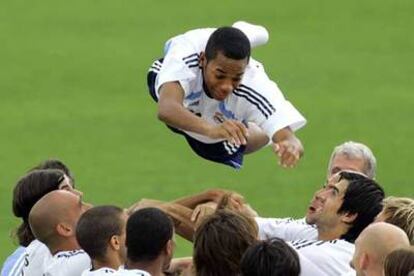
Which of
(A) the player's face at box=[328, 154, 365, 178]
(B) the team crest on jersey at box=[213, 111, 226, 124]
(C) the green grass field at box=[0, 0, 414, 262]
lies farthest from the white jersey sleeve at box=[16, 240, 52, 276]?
(C) the green grass field at box=[0, 0, 414, 262]

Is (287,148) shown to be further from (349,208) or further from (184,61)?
(349,208)

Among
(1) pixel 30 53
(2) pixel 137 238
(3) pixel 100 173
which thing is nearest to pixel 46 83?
(1) pixel 30 53

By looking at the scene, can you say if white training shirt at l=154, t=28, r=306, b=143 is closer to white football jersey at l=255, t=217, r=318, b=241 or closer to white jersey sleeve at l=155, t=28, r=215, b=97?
white jersey sleeve at l=155, t=28, r=215, b=97

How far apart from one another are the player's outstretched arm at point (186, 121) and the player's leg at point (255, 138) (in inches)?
27.6

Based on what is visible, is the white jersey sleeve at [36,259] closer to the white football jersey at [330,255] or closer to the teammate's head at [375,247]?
the white football jersey at [330,255]

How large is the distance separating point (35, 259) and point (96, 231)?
2.49 feet

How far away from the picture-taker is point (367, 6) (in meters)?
17.8

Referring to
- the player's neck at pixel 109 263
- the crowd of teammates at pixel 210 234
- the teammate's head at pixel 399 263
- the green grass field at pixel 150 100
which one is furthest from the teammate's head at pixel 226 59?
the green grass field at pixel 150 100

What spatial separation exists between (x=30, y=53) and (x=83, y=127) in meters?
2.24

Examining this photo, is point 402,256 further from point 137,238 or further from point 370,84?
point 370,84

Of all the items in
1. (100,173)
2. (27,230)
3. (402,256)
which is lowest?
(100,173)

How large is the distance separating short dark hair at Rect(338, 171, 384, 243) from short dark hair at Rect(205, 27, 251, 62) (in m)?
1.31

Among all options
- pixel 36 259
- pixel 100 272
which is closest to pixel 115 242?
pixel 100 272

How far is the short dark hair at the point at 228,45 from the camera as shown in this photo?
8.21 m
